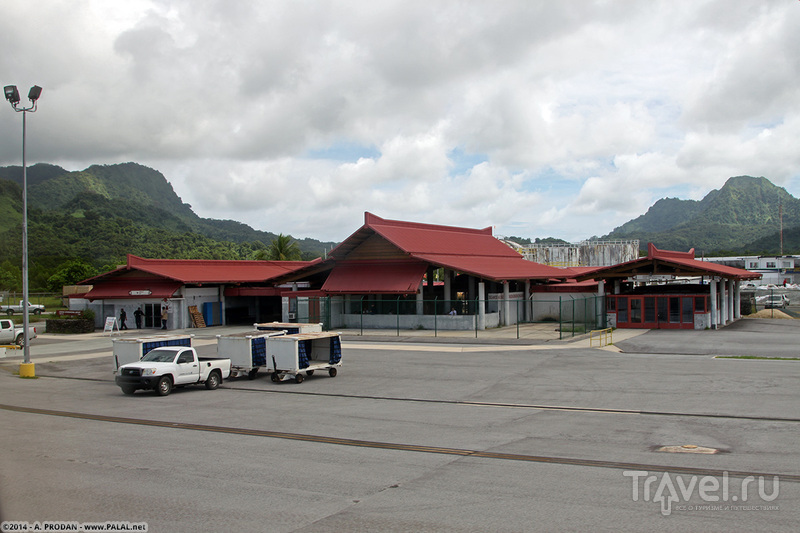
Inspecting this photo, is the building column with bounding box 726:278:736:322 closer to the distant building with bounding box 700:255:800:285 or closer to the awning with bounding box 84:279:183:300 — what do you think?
the awning with bounding box 84:279:183:300

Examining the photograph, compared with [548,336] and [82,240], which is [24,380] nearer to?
[548,336]

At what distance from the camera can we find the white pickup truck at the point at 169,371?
2198 centimetres

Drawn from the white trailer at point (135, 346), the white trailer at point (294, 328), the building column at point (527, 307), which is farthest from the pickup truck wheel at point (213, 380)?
the building column at point (527, 307)

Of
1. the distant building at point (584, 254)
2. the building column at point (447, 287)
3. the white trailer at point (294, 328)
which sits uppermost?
the distant building at point (584, 254)

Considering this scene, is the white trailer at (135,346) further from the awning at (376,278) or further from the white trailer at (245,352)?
the awning at (376,278)

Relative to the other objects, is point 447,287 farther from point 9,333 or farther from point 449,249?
point 9,333

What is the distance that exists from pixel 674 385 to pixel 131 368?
60.2ft

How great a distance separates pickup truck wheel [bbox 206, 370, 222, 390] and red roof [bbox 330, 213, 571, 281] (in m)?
21.6

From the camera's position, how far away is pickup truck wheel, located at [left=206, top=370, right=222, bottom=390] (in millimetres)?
23719

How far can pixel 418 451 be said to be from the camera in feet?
43.1

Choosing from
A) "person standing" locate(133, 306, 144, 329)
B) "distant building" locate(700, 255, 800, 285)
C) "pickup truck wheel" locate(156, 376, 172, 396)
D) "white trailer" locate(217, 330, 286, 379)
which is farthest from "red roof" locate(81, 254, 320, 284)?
"distant building" locate(700, 255, 800, 285)

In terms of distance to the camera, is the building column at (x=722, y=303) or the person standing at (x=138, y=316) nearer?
the building column at (x=722, y=303)

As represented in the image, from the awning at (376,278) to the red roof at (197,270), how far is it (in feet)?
18.6

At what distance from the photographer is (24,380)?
27797mm
